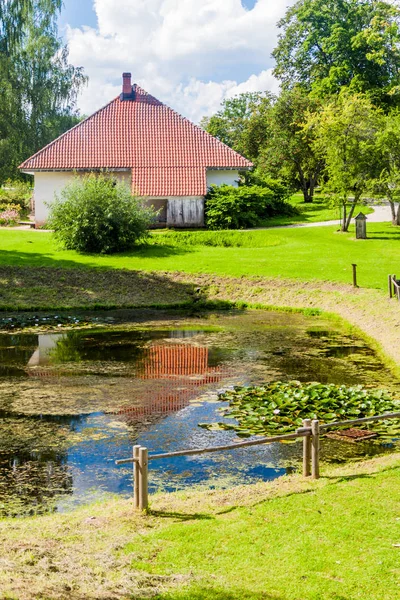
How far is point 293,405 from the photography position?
52.6ft

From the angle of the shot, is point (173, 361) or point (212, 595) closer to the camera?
point (212, 595)

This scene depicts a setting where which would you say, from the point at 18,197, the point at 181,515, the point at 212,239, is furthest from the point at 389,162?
the point at 181,515

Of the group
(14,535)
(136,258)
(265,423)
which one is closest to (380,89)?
(136,258)

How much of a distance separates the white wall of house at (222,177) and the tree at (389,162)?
9.79m

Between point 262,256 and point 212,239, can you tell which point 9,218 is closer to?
point 212,239

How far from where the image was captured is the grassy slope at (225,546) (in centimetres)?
809

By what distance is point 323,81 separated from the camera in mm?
63062

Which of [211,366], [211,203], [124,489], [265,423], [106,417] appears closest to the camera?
[124,489]

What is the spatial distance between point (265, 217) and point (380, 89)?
19.0 m

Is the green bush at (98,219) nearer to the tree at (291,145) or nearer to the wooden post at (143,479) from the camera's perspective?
the tree at (291,145)

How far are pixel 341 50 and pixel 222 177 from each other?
22.4 metres

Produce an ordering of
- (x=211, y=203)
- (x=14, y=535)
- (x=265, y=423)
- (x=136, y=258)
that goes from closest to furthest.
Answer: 1. (x=14, y=535)
2. (x=265, y=423)
3. (x=136, y=258)
4. (x=211, y=203)

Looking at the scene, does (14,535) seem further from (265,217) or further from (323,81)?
(323,81)

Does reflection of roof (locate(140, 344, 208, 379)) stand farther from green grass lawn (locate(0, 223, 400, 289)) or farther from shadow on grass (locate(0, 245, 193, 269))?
shadow on grass (locate(0, 245, 193, 269))
